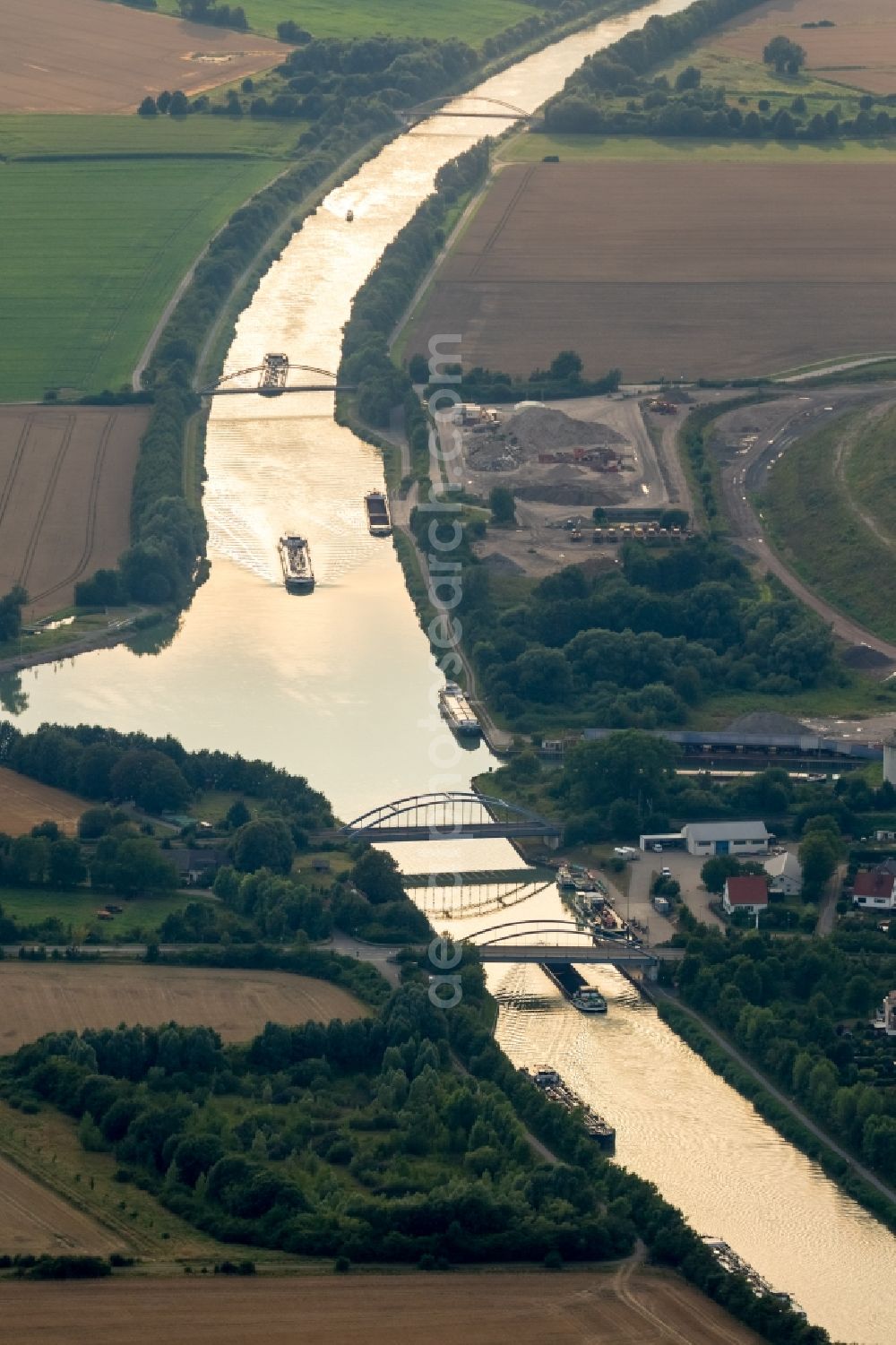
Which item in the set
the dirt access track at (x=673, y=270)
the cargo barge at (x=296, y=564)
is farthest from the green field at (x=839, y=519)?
the cargo barge at (x=296, y=564)

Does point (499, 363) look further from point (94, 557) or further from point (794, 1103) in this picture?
point (794, 1103)

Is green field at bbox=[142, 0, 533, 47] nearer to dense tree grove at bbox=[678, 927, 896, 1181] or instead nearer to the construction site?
the construction site

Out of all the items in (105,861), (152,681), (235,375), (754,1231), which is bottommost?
(754,1231)

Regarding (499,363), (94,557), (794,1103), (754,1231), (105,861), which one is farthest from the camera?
(499,363)

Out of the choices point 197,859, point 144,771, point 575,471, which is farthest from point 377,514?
point 197,859

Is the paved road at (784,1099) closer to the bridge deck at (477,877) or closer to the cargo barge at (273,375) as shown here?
the bridge deck at (477,877)

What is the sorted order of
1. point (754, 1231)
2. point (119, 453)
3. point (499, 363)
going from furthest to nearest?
point (499, 363) → point (119, 453) → point (754, 1231)

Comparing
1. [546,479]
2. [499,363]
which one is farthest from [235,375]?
[546,479]
